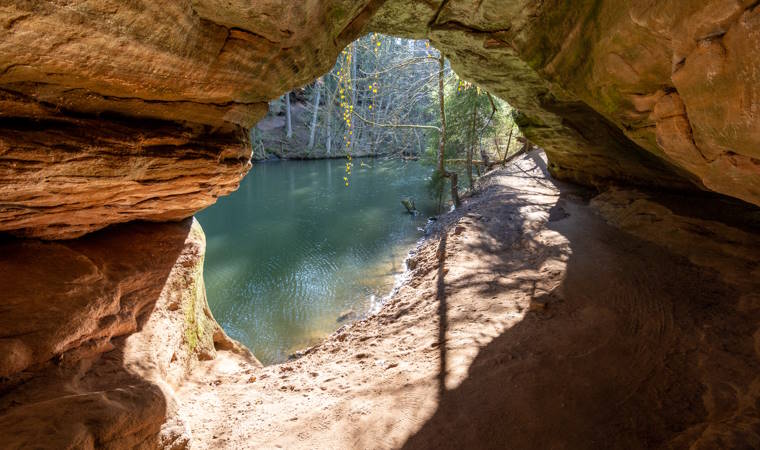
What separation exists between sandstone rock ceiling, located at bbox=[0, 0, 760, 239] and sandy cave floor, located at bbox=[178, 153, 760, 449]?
5.20 ft

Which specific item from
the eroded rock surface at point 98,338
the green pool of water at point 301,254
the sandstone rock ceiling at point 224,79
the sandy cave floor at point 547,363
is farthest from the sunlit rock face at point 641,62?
the green pool of water at point 301,254

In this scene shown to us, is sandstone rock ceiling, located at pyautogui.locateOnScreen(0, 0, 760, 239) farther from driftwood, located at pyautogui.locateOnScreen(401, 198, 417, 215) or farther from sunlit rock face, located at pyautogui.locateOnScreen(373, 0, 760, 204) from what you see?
driftwood, located at pyautogui.locateOnScreen(401, 198, 417, 215)

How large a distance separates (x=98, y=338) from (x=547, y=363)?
171 inches

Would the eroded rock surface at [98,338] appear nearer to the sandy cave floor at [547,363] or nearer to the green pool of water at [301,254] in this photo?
the sandy cave floor at [547,363]

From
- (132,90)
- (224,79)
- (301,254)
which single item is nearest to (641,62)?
(224,79)

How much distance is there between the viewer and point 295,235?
13.5m

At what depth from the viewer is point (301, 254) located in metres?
11.7

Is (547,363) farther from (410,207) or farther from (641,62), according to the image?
(410,207)

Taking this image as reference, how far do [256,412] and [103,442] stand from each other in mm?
1533

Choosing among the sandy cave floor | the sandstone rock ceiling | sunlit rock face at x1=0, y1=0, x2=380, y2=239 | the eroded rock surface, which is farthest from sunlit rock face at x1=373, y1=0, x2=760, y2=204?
the eroded rock surface

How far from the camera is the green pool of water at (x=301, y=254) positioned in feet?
26.3

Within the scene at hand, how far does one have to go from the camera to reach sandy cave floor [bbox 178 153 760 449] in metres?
2.65

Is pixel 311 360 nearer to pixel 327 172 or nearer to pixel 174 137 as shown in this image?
pixel 174 137

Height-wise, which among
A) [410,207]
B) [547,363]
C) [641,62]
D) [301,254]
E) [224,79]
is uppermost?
[641,62]
